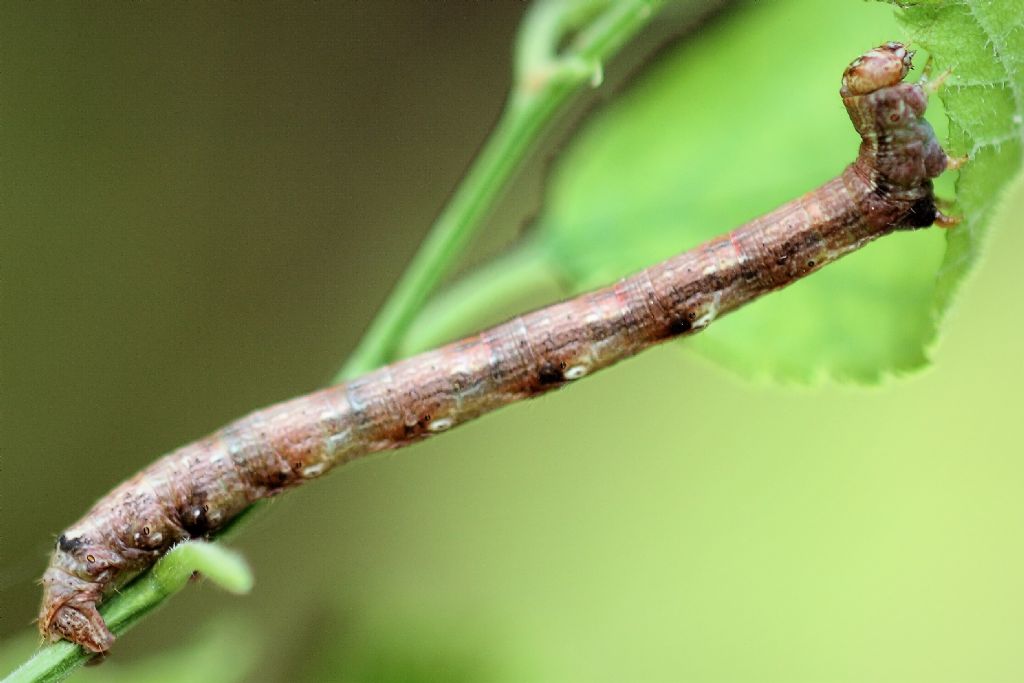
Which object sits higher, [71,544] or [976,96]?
[71,544]

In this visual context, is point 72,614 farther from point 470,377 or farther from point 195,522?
point 470,377

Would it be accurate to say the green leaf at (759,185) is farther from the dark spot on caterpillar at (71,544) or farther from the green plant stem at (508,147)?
the dark spot on caterpillar at (71,544)

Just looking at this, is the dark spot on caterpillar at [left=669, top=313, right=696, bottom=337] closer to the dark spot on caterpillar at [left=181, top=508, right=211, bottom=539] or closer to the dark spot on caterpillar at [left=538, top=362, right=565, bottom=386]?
the dark spot on caterpillar at [left=538, top=362, right=565, bottom=386]

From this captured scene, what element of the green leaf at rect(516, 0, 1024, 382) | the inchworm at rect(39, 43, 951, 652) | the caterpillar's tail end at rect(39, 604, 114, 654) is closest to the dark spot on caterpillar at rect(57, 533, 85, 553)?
the inchworm at rect(39, 43, 951, 652)

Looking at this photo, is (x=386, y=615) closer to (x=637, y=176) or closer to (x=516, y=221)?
(x=637, y=176)

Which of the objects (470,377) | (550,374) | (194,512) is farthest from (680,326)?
(194,512)

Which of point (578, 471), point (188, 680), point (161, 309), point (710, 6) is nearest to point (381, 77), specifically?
point (161, 309)
